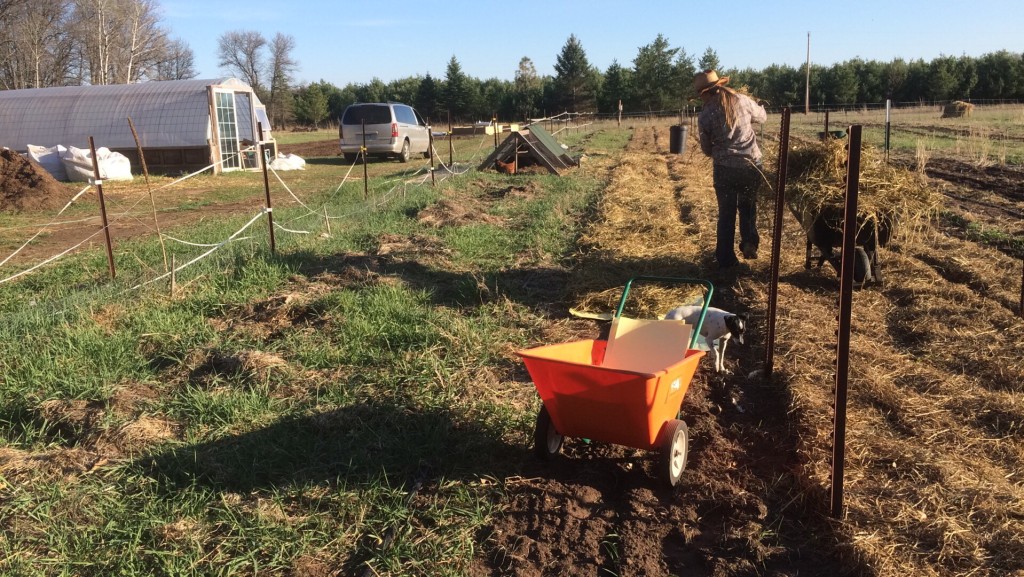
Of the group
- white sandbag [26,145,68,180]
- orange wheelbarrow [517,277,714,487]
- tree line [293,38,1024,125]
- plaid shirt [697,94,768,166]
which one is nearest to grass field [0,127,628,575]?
orange wheelbarrow [517,277,714,487]

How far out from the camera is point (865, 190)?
5.96m

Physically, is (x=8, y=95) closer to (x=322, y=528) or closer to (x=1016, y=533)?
(x=322, y=528)

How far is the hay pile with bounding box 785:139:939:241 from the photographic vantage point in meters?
5.93

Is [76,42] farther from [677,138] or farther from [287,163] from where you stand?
[677,138]

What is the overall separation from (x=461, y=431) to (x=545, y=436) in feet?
1.76

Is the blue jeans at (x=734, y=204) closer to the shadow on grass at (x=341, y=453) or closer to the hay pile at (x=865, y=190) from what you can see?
the hay pile at (x=865, y=190)

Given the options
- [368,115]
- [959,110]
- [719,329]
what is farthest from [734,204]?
[959,110]

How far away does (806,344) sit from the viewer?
4.93m

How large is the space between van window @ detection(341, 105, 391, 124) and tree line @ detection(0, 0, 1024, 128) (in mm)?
26673

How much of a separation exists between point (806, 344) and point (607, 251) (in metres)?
3.14

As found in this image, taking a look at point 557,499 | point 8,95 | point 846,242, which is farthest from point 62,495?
point 8,95

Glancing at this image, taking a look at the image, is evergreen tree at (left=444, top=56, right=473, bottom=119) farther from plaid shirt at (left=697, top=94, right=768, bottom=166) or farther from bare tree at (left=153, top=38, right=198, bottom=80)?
plaid shirt at (left=697, top=94, right=768, bottom=166)

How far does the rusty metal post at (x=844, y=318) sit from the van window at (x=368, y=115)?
833 inches

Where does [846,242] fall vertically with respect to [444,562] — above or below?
above
